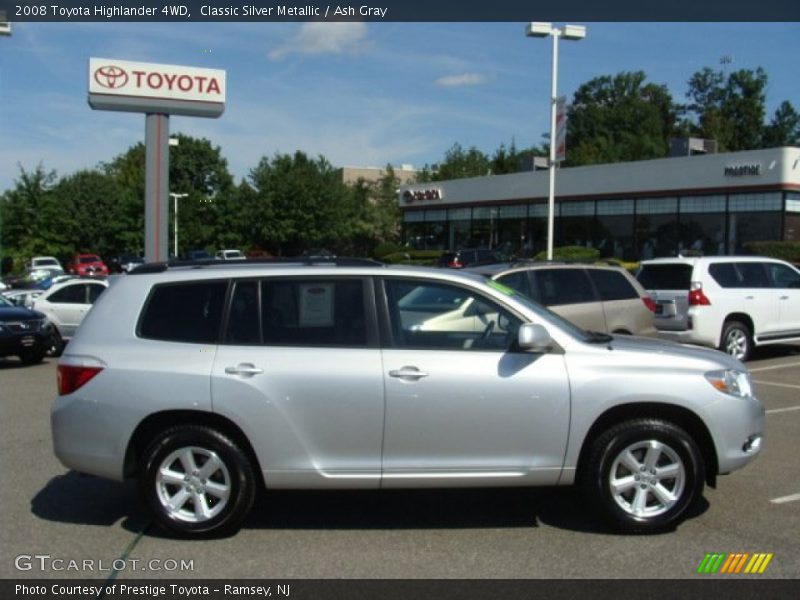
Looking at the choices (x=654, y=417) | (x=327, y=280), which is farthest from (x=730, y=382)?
(x=327, y=280)

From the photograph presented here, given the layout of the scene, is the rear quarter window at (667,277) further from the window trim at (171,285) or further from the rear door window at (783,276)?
the window trim at (171,285)

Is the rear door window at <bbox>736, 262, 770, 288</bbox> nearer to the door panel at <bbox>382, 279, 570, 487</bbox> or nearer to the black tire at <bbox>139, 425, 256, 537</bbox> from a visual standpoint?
the door panel at <bbox>382, 279, 570, 487</bbox>

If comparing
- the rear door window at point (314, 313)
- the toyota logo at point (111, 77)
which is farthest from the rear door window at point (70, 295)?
the rear door window at point (314, 313)

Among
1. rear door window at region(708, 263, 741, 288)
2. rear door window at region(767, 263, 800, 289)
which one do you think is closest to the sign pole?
rear door window at region(708, 263, 741, 288)

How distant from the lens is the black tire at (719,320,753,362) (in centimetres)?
1384

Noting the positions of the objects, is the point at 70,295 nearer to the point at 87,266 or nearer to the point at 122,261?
the point at 87,266

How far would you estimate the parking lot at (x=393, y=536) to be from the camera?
503 centimetres

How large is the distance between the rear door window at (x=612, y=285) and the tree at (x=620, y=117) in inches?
2940

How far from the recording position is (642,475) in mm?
5578

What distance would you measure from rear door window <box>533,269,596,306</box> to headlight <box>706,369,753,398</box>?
18.2ft

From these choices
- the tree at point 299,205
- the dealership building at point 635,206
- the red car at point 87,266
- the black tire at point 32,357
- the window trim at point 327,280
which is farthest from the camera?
the tree at point 299,205

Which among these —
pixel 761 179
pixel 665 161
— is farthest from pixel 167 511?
pixel 665 161

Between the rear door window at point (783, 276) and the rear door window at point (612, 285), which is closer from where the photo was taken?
the rear door window at point (612, 285)

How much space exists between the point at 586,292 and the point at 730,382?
5947 millimetres
